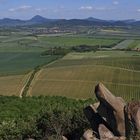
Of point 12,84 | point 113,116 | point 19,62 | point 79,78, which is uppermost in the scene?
point 113,116

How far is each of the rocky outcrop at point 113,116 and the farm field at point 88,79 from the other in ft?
157

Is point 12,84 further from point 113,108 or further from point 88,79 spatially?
point 113,108

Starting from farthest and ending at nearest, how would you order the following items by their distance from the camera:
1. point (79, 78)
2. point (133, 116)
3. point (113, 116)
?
point (79, 78) < point (113, 116) < point (133, 116)

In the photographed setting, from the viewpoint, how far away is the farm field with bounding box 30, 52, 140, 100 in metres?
81.5

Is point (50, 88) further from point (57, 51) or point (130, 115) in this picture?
point (57, 51)

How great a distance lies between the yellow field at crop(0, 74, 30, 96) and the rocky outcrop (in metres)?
57.2

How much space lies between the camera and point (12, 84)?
90.8m

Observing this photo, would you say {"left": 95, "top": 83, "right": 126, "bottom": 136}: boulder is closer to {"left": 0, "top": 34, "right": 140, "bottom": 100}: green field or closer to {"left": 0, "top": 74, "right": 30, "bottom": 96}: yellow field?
{"left": 0, "top": 34, "right": 140, "bottom": 100}: green field

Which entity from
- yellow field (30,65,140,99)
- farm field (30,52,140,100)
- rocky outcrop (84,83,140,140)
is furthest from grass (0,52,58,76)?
rocky outcrop (84,83,140,140)

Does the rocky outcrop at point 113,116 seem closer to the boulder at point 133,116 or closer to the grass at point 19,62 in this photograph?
the boulder at point 133,116

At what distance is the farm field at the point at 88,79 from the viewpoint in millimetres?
81500

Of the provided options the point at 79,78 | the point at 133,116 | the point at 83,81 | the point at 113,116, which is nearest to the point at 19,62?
the point at 79,78

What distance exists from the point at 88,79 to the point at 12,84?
53.2 feet

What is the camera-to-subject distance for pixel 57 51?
163875 mm
